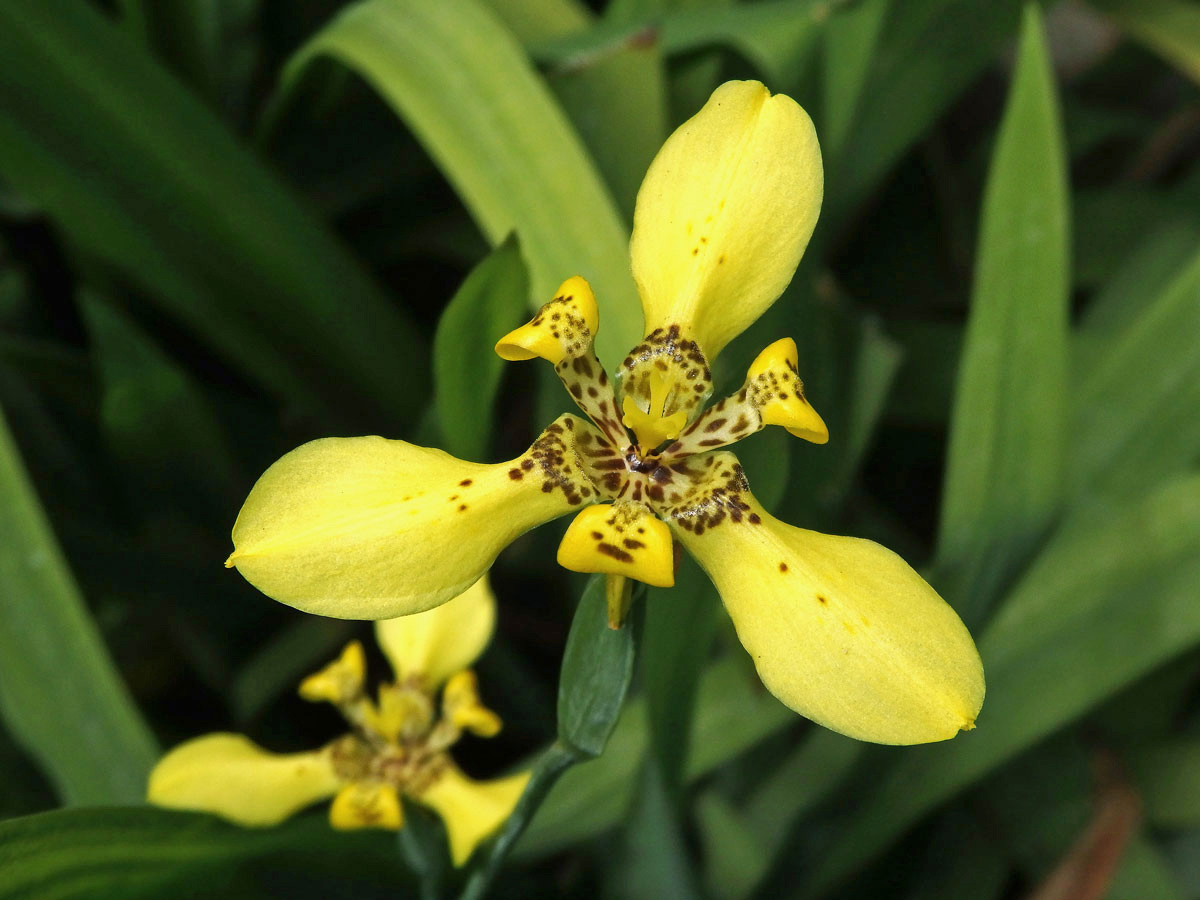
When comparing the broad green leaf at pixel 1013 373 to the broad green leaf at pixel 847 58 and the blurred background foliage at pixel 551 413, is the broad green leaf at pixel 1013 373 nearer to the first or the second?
the blurred background foliage at pixel 551 413

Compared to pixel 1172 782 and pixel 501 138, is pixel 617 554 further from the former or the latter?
pixel 1172 782

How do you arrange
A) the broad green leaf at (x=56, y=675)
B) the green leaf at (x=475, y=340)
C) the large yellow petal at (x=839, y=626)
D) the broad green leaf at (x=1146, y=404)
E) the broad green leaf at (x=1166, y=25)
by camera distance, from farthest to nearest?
the broad green leaf at (x=1166, y=25), the broad green leaf at (x=1146, y=404), the broad green leaf at (x=56, y=675), the green leaf at (x=475, y=340), the large yellow petal at (x=839, y=626)

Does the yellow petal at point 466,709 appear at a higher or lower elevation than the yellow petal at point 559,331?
lower

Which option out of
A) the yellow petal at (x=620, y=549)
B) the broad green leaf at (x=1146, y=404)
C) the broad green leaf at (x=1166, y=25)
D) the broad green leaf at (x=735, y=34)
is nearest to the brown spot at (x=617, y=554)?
the yellow petal at (x=620, y=549)

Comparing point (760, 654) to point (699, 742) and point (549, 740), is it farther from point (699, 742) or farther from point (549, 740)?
point (549, 740)

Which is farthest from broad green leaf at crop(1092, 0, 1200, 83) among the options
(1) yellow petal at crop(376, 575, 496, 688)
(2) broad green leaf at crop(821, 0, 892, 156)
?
(1) yellow petal at crop(376, 575, 496, 688)

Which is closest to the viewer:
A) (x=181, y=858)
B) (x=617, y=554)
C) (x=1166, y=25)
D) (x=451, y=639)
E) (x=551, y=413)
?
(x=617, y=554)

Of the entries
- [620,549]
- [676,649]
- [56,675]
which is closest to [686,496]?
[620,549]
